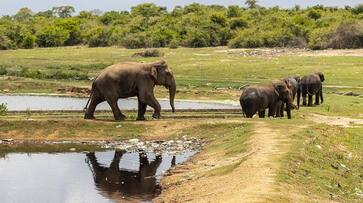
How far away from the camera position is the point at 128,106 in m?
42.1

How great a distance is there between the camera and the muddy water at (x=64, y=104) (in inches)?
1584

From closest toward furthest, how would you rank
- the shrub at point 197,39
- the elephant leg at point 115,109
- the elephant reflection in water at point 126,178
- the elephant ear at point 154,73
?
the elephant reflection in water at point 126,178 → the elephant leg at point 115,109 → the elephant ear at point 154,73 → the shrub at point 197,39

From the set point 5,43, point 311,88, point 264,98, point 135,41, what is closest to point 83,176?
point 264,98

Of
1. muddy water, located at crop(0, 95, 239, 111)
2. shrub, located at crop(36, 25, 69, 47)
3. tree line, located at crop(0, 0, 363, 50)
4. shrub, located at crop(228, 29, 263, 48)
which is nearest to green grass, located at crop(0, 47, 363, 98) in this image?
shrub, located at crop(228, 29, 263, 48)

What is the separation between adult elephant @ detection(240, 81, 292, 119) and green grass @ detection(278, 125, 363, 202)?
4.76m

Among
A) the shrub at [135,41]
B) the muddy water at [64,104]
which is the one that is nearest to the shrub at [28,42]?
the shrub at [135,41]

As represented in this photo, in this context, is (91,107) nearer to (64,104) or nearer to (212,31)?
(64,104)

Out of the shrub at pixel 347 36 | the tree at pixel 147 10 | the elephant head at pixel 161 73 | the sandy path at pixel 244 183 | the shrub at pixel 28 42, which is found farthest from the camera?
the tree at pixel 147 10

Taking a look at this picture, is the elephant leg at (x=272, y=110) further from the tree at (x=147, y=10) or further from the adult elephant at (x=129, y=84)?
the tree at (x=147, y=10)

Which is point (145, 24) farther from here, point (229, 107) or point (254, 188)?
point (254, 188)

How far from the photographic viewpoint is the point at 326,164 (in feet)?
71.3

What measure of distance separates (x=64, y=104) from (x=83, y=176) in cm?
1923

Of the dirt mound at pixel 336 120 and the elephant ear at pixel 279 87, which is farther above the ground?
the elephant ear at pixel 279 87

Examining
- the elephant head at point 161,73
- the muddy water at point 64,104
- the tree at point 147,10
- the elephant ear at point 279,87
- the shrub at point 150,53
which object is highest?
the tree at point 147,10
